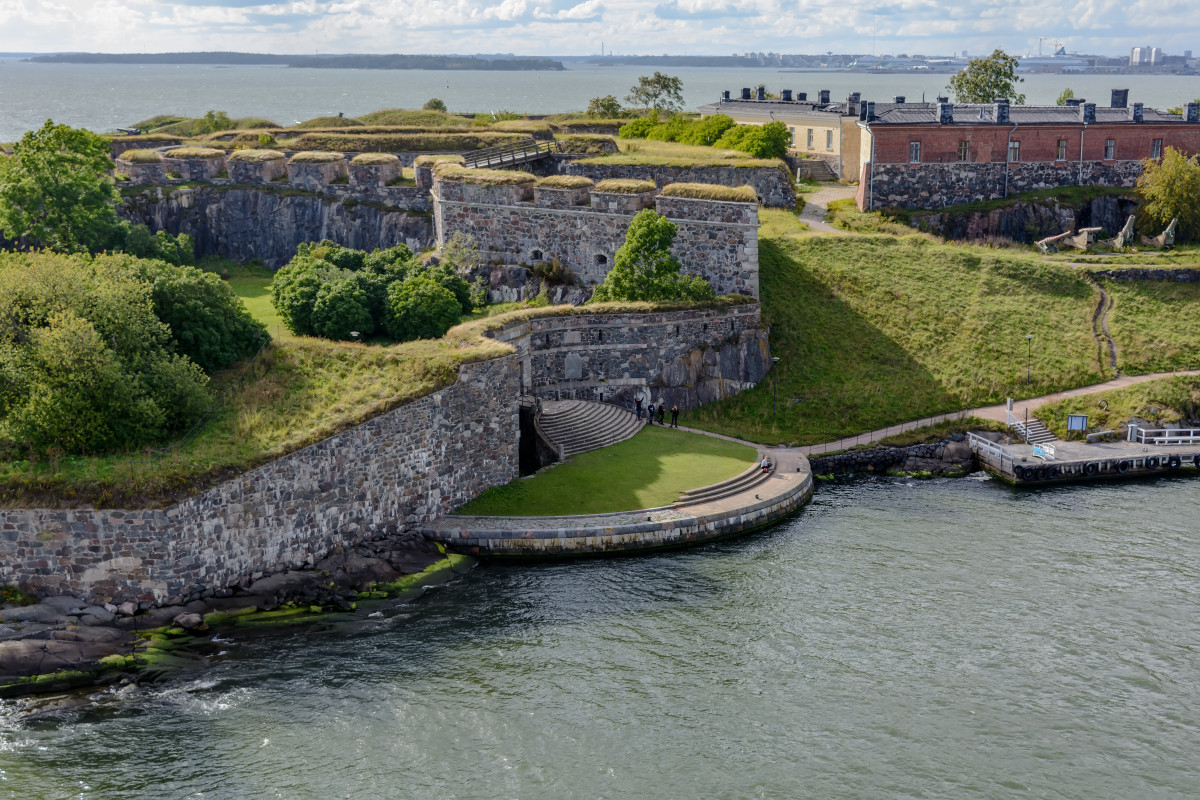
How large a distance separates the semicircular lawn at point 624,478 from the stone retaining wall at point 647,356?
11.5 feet

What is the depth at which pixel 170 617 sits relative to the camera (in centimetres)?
3362

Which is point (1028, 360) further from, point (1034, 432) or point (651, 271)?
point (651, 271)

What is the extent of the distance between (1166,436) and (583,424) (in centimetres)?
2456

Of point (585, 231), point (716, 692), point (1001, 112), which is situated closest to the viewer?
point (716, 692)

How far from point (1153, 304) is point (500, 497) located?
35624mm

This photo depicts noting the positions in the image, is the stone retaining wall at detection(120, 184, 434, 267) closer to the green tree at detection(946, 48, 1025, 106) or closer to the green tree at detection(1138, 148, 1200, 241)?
the green tree at detection(1138, 148, 1200, 241)

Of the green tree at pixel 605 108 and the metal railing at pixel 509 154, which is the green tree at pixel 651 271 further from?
the green tree at pixel 605 108

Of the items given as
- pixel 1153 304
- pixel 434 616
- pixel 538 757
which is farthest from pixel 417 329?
pixel 1153 304

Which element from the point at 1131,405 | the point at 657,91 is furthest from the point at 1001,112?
the point at 657,91

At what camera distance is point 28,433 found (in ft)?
117

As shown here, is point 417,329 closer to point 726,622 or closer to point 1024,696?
point 726,622

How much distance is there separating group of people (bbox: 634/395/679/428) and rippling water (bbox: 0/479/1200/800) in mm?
10632

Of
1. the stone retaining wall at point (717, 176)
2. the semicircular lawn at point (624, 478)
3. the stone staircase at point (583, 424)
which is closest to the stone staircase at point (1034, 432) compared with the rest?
the semicircular lawn at point (624, 478)

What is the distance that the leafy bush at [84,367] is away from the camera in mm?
35625
